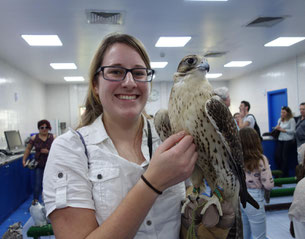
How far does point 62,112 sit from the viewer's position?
43.6 ft

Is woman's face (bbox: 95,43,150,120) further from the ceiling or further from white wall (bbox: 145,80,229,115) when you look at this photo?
white wall (bbox: 145,80,229,115)

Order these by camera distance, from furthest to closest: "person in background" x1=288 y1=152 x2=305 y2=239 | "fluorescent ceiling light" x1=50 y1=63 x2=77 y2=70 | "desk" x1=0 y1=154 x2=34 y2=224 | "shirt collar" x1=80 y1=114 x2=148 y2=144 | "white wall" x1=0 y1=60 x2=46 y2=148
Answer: "fluorescent ceiling light" x1=50 y1=63 x2=77 y2=70 < "white wall" x1=0 y1=60 x2=46 y2=148 < "desk" x1=0 y1=154 x2=34 y2=224 < "person in background" x1=288 y1=152 x2=305 y2=239 < "shirt collar" x1=80 y1=114 x2=148 y2=144

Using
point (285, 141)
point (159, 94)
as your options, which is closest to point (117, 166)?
point (285, 141)

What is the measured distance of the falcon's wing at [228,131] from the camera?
3.86ft

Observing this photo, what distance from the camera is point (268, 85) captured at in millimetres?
10633

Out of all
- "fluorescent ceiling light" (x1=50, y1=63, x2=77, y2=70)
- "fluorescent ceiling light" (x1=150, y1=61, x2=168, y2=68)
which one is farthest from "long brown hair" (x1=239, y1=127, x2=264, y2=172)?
"fluorescent ceiling light" (x1=50, y1=63, x2=77, y2=70)

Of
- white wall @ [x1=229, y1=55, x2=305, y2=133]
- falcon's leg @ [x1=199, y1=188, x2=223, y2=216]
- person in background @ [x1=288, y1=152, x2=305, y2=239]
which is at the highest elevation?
white wall @ [x1=229, y1=55, x2=305, y2=133]

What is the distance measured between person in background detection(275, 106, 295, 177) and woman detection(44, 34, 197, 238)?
6330 mm

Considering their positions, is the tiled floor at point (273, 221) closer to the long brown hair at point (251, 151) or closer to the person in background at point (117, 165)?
the long brown hair at point (251, 151)

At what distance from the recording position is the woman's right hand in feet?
2.88

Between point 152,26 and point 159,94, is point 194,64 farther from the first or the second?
point 159,94

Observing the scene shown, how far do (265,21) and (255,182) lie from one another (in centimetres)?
408

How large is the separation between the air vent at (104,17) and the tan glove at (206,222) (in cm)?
425

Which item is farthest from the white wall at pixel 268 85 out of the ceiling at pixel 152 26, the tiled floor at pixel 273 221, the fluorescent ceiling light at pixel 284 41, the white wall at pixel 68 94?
the tiled floor at pixel 273 221
